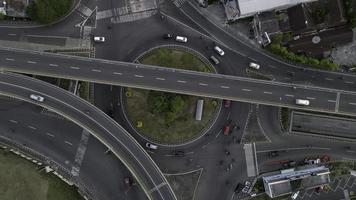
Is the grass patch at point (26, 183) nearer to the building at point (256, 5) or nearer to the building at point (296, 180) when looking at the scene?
the building at point (296, 180)

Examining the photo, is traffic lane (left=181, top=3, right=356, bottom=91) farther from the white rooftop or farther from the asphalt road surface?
the white rooftop

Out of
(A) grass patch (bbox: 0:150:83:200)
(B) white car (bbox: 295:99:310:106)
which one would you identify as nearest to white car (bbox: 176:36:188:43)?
(B) white car (bbox: 295:99:310:106)

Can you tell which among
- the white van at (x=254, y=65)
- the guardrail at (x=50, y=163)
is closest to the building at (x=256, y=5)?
the white van at (x=254, y=65)

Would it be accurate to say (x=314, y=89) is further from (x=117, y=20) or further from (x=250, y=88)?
(x=117, y=20)

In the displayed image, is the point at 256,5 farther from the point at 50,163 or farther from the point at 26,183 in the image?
the point at 26,183

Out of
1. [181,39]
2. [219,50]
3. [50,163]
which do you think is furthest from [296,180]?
[50,163]
